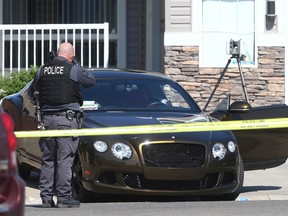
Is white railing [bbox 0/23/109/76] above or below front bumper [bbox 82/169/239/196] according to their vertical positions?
above

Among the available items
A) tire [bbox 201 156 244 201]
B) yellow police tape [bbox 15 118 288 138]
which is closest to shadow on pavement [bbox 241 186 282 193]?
tire [bbox 201 156 244 201]

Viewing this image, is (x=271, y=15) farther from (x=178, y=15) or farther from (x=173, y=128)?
(x=173, y=128)

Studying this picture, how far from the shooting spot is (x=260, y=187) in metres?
11.7

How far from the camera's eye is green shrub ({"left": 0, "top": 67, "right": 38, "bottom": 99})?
1612cm

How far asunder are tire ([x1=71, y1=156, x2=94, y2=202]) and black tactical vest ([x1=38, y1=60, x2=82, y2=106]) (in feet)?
2.50

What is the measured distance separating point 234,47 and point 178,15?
4.04ft

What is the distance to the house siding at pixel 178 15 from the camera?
1670cm

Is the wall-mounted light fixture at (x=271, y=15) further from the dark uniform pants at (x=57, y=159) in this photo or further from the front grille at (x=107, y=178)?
the dark uniform pants at (x=57, y=159)

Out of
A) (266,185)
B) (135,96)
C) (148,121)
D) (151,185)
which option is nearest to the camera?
(151,185)

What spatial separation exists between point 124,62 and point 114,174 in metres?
9.49

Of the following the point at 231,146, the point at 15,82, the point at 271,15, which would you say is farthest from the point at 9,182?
the point at 271,15

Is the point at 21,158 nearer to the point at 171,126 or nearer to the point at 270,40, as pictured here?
the point at 171,126

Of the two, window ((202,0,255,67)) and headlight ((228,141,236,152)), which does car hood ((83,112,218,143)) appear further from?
window ((202,0,255,67))

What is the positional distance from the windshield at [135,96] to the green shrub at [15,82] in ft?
18.2
